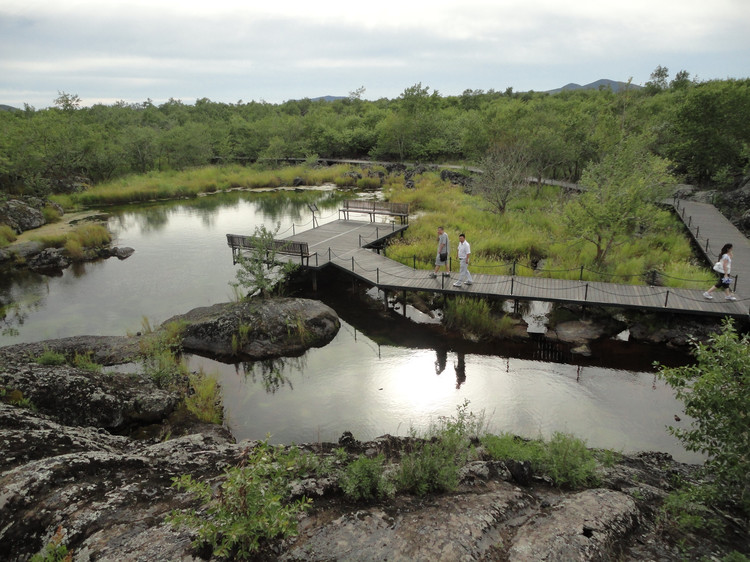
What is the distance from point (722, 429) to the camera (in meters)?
6.01

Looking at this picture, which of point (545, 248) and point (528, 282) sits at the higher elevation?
point (545, 248)

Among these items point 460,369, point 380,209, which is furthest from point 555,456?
point 380,209

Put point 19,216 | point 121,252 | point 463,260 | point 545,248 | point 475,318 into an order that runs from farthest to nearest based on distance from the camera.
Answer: point 19,216 → point 121,252 → point 545,248 → point 463,260 → point 475,318

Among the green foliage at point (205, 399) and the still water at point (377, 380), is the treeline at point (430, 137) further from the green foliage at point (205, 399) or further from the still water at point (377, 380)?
the green foliage at point (205, 399)

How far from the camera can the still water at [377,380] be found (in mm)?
10758

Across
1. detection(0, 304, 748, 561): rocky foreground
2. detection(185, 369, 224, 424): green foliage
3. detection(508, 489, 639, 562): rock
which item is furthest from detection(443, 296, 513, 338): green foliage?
detection(508, 489, 639, 562): rock

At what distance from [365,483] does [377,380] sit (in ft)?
20.6

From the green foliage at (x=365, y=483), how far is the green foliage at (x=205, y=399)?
548cm

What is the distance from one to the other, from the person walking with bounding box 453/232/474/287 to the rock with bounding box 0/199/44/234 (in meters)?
28.9

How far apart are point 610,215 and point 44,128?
4387 cm

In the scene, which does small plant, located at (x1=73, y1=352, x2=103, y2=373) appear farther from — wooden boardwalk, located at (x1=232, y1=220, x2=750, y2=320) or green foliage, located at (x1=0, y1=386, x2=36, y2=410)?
wooden boardwalk, located at (x1=232, y1=220, x2=750, y2=320)

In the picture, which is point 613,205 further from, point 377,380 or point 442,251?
point 377,380

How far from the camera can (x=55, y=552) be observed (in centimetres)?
502

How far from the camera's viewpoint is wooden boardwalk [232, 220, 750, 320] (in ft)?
46.9
